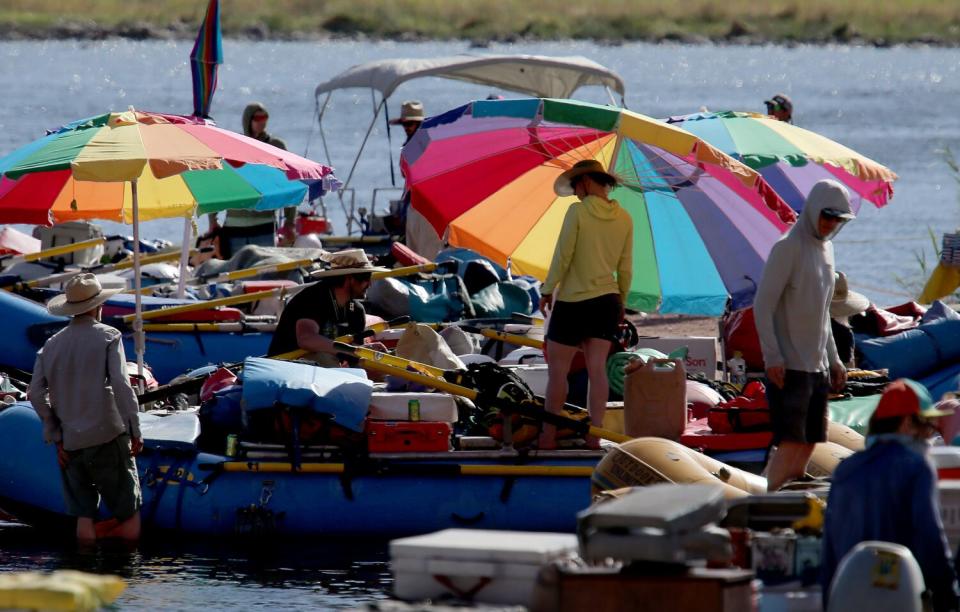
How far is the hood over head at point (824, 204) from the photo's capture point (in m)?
7.96

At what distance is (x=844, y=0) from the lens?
8606 cm

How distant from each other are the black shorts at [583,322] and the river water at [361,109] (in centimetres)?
148

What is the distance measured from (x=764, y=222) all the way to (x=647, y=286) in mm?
903

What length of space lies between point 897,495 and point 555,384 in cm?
344

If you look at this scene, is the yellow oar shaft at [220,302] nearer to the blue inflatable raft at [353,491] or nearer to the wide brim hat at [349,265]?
the wide brim hat at [349,265]

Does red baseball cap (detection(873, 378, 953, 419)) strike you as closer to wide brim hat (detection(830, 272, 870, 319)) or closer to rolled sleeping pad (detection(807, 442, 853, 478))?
rolled sleeping pad (detection(807, 442, 853, 478))

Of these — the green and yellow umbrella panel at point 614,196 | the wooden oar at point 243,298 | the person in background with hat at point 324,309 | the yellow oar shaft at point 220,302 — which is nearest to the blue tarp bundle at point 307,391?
the person in background with hat at point 324,309

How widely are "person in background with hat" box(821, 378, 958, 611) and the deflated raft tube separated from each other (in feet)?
6.03

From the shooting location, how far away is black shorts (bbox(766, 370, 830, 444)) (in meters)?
8.12

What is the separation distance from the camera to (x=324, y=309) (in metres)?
10.1

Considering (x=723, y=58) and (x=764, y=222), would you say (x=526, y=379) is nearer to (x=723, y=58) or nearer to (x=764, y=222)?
(x=764, y=222)

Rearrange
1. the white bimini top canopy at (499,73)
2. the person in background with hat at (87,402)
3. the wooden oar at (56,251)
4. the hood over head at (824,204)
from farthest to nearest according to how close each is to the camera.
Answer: the white bimini top canopy at (499,73), the wooden oar at (56,251), the person in background with hat at (87,402), the hood over head at (824,204)

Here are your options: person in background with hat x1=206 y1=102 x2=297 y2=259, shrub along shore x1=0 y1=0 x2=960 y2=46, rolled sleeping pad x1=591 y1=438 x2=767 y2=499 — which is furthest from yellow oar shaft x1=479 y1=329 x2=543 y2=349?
shrub along shore x1=0 y1=0 x2=960 y2=46

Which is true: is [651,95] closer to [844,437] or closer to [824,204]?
[844,437]
